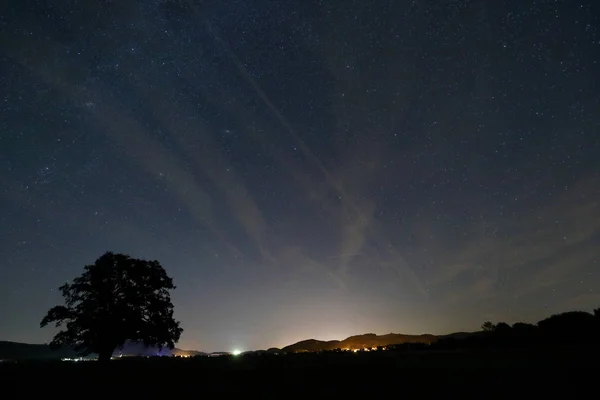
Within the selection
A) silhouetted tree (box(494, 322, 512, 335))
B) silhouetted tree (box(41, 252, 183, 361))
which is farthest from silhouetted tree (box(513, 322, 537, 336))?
silhouetted tree (box(41, 252, 183, 361))

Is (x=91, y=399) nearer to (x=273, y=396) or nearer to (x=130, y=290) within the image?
(x=273, y=396)

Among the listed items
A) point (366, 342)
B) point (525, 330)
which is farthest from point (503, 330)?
point (366, 342)

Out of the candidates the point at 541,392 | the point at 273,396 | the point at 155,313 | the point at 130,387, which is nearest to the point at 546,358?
the point at 541,392

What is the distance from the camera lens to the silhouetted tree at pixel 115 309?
29906 millimetres

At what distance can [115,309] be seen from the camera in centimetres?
3033

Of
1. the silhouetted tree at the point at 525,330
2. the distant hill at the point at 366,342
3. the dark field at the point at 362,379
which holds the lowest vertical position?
the dark field at the point at 362,379

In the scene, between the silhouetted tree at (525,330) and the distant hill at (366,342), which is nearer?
the silhouetted tree at (525,330)

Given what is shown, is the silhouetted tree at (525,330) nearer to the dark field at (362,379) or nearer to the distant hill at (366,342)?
the dark field at (362,379)

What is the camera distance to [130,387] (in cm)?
977

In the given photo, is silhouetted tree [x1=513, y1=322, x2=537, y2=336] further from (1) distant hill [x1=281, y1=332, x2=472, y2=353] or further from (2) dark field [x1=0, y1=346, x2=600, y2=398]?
(1) distant hill [x1=281, y1=332, x2=472, y2=353]

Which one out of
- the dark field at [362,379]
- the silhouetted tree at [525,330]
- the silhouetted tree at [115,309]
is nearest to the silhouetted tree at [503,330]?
the silhouetted tree at [525,330]

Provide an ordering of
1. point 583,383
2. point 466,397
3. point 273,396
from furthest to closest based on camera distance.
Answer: point 273,396, point 583,383, point 466,397

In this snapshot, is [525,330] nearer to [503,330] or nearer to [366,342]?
[503,330]

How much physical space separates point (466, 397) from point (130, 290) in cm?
3010
